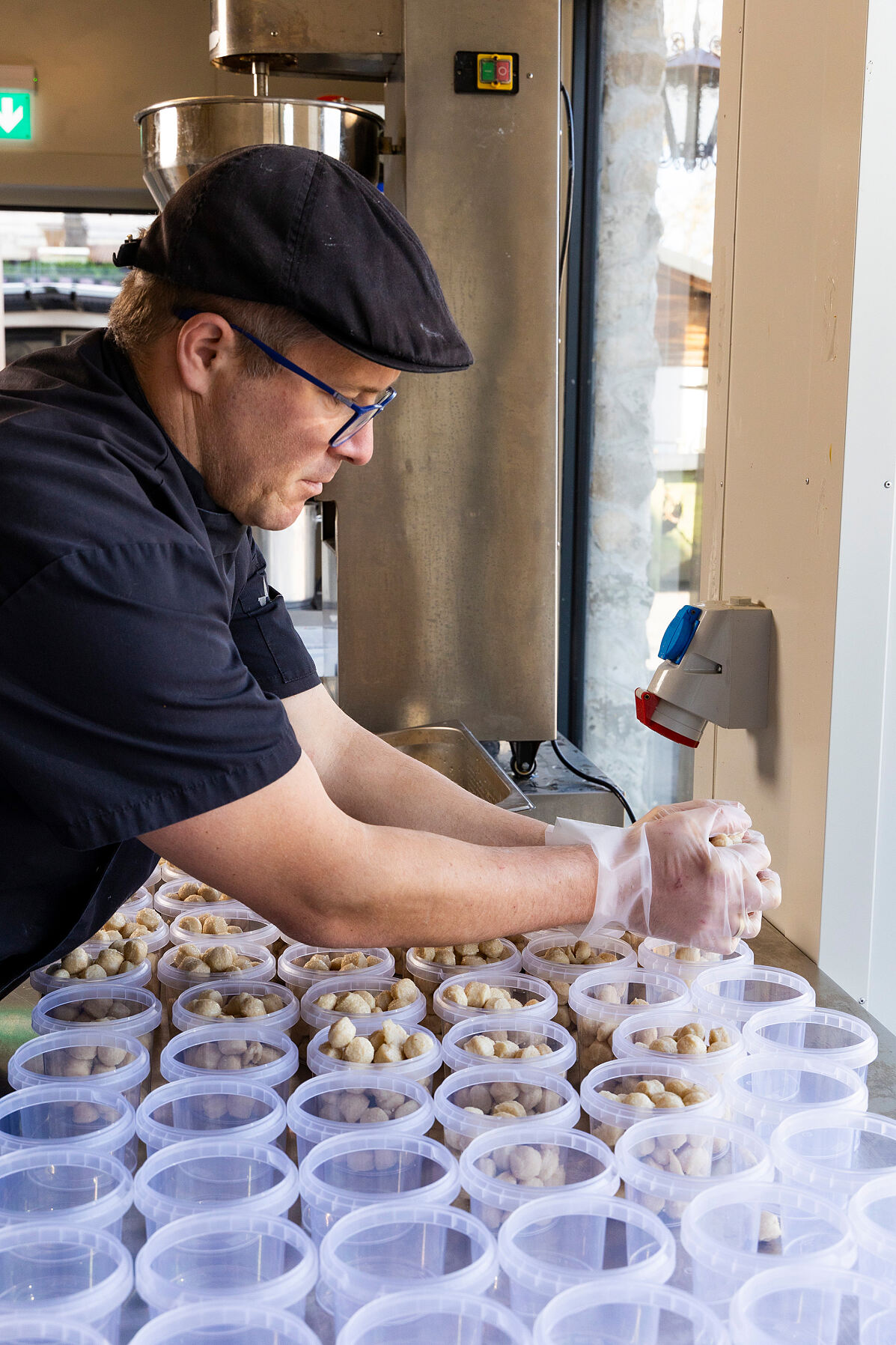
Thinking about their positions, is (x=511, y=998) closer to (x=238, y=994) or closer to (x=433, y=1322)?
(x=238, y=994)

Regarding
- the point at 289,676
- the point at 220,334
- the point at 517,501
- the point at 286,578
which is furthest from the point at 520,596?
the point at 286,578

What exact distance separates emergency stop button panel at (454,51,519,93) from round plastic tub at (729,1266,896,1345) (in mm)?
2143

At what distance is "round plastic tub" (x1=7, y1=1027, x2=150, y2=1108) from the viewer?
107 cm

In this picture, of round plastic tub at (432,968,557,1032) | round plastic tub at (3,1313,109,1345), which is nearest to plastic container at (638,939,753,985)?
round plastic tub at (432,968,557,1032)

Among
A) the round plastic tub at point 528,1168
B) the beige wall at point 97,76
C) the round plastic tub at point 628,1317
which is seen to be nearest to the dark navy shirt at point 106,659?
the round plastic tub at point 528,1168

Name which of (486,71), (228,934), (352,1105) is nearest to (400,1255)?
(352,1105)

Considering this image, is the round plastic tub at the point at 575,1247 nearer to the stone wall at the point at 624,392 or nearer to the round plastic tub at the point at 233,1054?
the round plastic tub at the point at 233,1054

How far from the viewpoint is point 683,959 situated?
133 cm

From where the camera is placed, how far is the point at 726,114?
1.72 metres

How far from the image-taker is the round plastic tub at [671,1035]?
1103 millimetres

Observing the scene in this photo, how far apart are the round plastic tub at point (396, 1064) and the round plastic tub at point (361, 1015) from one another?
0.04 m

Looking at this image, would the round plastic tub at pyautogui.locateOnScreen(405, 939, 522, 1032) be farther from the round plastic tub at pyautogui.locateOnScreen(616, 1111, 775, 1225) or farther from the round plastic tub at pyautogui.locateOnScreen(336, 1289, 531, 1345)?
the round plastic tub at pyautogui.locateOnScreen(336, 1289, 531, 1345)

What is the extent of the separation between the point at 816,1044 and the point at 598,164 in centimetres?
295

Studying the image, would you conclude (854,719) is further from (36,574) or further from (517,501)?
(517,501)
